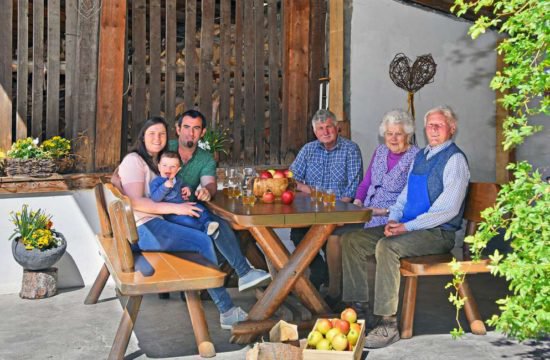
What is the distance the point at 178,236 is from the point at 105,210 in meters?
0.72

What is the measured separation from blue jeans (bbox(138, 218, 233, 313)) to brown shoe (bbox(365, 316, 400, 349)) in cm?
92

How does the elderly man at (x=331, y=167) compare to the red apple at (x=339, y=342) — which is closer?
the red apple at (x=339, y=342)

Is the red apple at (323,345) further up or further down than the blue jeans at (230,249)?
further down

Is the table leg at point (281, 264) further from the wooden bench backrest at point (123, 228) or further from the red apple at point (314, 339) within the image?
the wooden bench backrest at point (123, 228)

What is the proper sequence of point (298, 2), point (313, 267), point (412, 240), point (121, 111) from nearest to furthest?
point (412, 240) → point (313, 267) → point (121, 111) → point (298, 2)

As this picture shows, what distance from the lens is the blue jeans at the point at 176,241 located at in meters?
4.39

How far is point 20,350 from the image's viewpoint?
4102 mm

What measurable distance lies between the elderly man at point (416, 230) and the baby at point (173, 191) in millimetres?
934

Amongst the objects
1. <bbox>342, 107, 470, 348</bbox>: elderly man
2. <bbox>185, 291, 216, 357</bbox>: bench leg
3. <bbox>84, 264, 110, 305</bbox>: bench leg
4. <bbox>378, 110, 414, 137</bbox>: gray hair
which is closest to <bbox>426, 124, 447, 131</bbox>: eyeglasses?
<bbox>342, 107, 470, 348</bbox>: elderly man

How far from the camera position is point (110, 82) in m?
5.73

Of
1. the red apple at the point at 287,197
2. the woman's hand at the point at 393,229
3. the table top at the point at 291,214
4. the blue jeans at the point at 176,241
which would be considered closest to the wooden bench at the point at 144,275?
the blue jeans at the point at 176,241

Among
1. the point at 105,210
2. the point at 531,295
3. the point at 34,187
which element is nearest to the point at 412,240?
the point at 531,295

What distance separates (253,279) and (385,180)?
4.18 ft

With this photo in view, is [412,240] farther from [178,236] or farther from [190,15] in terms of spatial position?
[190,15]
